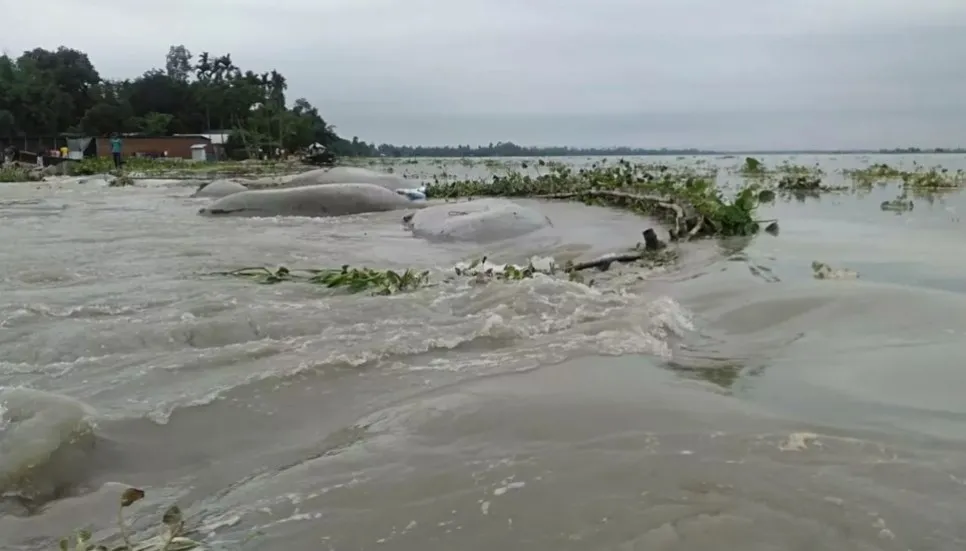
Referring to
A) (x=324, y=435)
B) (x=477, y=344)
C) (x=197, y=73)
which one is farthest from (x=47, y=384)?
(x=197, y=73)

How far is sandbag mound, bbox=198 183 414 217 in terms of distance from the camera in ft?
42.0

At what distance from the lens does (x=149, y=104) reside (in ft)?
241

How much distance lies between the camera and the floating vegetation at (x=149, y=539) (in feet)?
6.35

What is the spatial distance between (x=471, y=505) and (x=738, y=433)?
114cm

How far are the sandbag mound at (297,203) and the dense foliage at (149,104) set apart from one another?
4312 cm

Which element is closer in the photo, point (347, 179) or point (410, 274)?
point (410, 274)

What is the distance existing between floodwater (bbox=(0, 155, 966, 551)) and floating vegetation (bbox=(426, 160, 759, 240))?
3229 millimetres

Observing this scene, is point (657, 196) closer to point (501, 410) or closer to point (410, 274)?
point (410, 274)

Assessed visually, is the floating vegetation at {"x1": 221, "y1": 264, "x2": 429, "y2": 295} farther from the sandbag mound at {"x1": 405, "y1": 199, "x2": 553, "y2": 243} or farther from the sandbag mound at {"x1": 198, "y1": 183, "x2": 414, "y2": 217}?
the sandbag mound at {"x1": 198, "y1": 183, "x2": 414, "y2": 217}

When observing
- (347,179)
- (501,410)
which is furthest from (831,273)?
(347,179)

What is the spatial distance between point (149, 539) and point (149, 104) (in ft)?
262

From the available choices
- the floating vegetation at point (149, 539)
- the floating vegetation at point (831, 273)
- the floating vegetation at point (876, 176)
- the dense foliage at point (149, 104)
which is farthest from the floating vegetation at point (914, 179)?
the dense foliage at point (149, 104)

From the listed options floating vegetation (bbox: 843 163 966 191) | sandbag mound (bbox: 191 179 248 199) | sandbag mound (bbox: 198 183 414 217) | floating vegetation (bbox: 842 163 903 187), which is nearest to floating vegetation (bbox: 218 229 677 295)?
sandbag mound (bbox: 198 183 414 217)

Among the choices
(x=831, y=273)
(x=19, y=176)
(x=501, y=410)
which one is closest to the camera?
(x=501, y=410)
